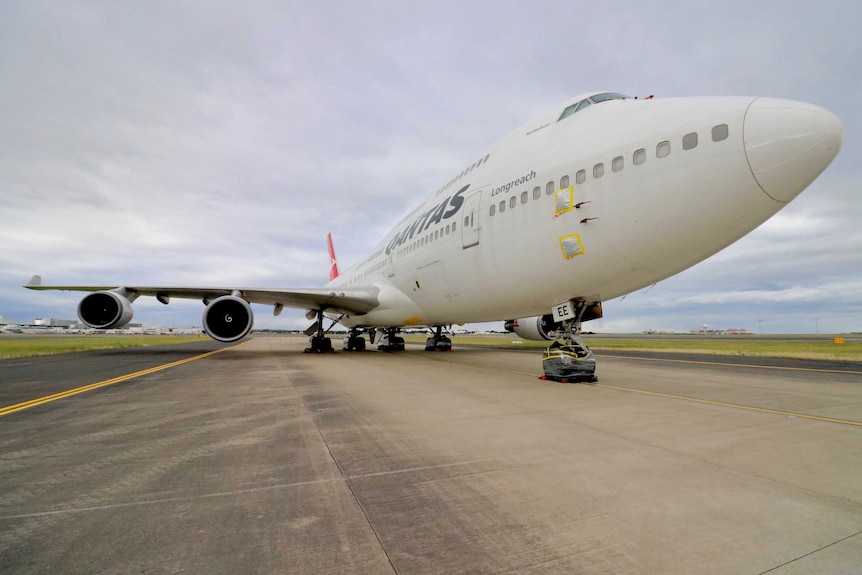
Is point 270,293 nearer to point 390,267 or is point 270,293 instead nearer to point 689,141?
point 390,267

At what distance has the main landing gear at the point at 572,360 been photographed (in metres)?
7.75

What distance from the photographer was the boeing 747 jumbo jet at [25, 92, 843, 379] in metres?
5.07

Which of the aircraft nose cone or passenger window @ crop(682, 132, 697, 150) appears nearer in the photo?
the aircraft nose cone

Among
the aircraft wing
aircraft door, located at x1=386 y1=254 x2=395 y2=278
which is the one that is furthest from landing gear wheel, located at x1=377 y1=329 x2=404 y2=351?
aircraft door, located at x1=386 y1=254 x2=395 y2=278

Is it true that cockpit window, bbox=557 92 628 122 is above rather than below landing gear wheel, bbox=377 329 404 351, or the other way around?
above

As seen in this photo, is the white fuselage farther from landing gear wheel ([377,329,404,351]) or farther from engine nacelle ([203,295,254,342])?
landing gear wheel ([377,329,404,351])

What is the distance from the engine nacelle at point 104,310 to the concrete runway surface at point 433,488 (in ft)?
34.8

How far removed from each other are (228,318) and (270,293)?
2.02 meters

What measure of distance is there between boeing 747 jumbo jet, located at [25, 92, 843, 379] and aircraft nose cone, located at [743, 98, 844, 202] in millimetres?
13

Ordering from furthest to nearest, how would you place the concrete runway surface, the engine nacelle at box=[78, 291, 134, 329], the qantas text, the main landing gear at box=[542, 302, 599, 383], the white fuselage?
the engine nacelle at box=[78, 291, 134, 329]
the qantas text
the main landing gear at box=[542, 302, 599, 383]
the white fuselage
the concrete runway surface

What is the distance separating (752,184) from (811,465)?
137 inches

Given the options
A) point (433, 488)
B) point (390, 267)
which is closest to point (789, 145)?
point (433, 488)

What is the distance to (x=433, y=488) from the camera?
265 centimetres

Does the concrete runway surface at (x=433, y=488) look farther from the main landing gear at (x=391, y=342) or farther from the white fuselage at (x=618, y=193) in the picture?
the main landing gear at (x=391, y=342)
